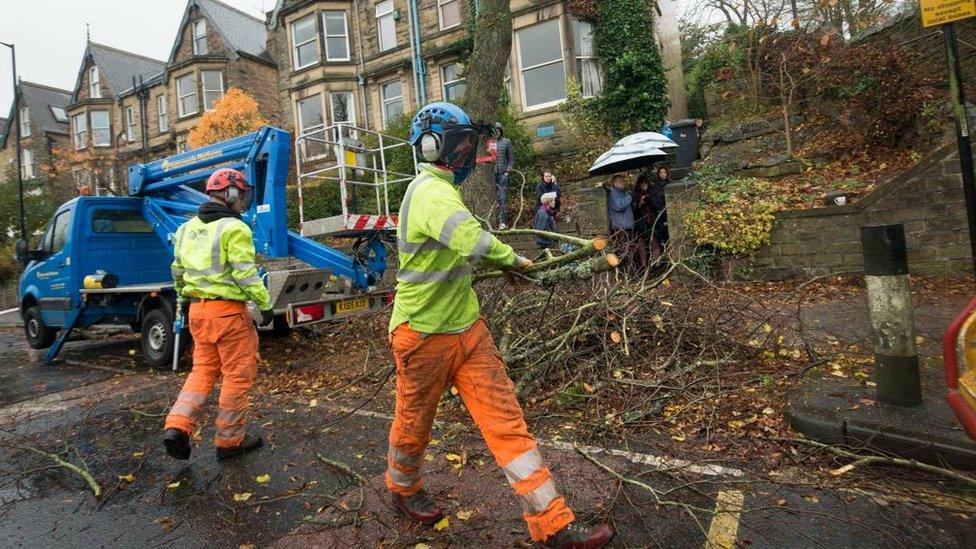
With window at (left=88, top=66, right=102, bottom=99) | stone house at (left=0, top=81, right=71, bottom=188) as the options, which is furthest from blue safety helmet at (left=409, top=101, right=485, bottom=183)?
stone house at (left=0, top=81, right=71, bottom=188)

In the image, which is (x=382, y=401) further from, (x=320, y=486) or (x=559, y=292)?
(x=559, y=292)

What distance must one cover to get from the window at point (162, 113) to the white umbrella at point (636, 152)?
1008 inches

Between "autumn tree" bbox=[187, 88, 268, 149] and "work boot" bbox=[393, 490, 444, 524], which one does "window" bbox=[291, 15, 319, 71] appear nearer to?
"autumn tree" bbox=[187, 88, 268, 149]

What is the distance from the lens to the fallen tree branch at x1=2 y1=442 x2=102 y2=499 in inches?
140

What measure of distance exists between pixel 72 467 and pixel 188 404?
38.5 inches

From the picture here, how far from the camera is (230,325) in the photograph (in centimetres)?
395

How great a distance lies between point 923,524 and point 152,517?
4031 mm

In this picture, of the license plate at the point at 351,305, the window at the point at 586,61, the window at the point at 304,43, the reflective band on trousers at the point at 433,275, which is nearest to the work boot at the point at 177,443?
the reflective band on trousers at the point at 433,275

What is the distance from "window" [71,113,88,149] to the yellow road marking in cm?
3629

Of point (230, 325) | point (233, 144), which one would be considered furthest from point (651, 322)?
point (233, 144)

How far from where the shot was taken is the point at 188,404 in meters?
3.82

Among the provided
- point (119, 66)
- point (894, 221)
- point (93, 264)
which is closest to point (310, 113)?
point (93, 264)

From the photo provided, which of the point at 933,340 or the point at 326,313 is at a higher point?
the point at 326,313

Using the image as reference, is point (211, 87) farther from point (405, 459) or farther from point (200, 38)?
point (405, 459)
